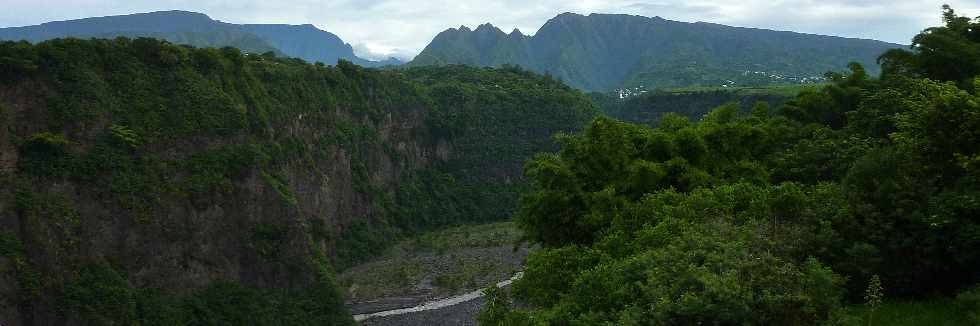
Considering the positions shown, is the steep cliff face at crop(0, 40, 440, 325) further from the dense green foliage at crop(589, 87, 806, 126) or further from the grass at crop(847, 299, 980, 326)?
the dense green foliage at crop(589, 87, 806, 126)

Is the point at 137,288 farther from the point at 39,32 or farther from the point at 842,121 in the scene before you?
the point at 39,32

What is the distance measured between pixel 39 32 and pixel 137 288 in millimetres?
191320

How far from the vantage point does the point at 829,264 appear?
12.4 m

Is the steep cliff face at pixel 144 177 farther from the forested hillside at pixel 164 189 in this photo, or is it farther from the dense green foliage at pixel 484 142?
the dense green foliage at pixel 484 142

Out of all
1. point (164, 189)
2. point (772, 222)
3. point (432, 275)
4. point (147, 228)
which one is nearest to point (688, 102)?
point (432, 275)

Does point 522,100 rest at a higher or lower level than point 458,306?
higher

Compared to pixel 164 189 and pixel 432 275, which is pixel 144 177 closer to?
pixel 164 189

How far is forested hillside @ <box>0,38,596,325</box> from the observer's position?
28766mm

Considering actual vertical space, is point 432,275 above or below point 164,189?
below

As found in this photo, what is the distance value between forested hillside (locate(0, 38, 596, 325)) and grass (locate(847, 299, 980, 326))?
2830 cm

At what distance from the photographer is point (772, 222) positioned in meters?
13.0

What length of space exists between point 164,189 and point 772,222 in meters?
29.4

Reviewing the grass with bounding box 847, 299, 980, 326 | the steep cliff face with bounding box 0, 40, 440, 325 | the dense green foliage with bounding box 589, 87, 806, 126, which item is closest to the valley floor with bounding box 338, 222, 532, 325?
the steep cliff face with bounding box 0, 40, 440, 325

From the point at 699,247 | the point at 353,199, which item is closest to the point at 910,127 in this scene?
the point at 699,247
